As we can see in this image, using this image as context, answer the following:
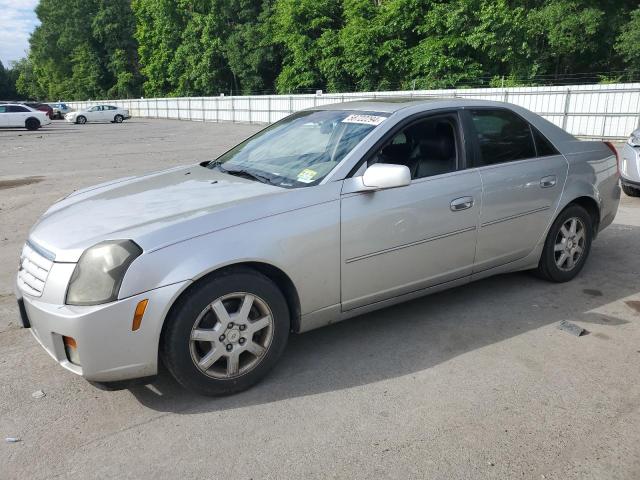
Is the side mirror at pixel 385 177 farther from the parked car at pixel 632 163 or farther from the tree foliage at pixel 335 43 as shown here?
the tree foliage at pixel 335 43

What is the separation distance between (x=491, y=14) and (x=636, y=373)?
29.0 meters

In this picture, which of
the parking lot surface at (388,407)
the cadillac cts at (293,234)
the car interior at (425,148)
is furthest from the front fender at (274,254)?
the car interior at (425,148)

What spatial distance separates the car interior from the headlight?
1776 mm

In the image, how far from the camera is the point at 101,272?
2.69 meters

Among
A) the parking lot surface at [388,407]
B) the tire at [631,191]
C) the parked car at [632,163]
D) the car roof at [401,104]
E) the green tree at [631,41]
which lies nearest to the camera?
the parking lot surface at [388,407]

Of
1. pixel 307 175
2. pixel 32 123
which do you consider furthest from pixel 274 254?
pixel 32 123

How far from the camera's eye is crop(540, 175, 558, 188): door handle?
432 centimetres

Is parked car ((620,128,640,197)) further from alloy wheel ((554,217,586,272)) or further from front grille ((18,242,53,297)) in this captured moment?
front grille ((18,242,53,297))

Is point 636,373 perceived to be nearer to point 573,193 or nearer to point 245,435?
point 573,193

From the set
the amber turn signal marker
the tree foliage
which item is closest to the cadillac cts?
the amber turn signal marker

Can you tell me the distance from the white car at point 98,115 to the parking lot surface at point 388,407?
130 ft

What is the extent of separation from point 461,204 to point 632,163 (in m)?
5.72

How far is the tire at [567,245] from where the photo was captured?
4.57 meters

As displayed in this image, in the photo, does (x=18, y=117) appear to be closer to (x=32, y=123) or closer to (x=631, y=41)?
(x=32, y=123)
